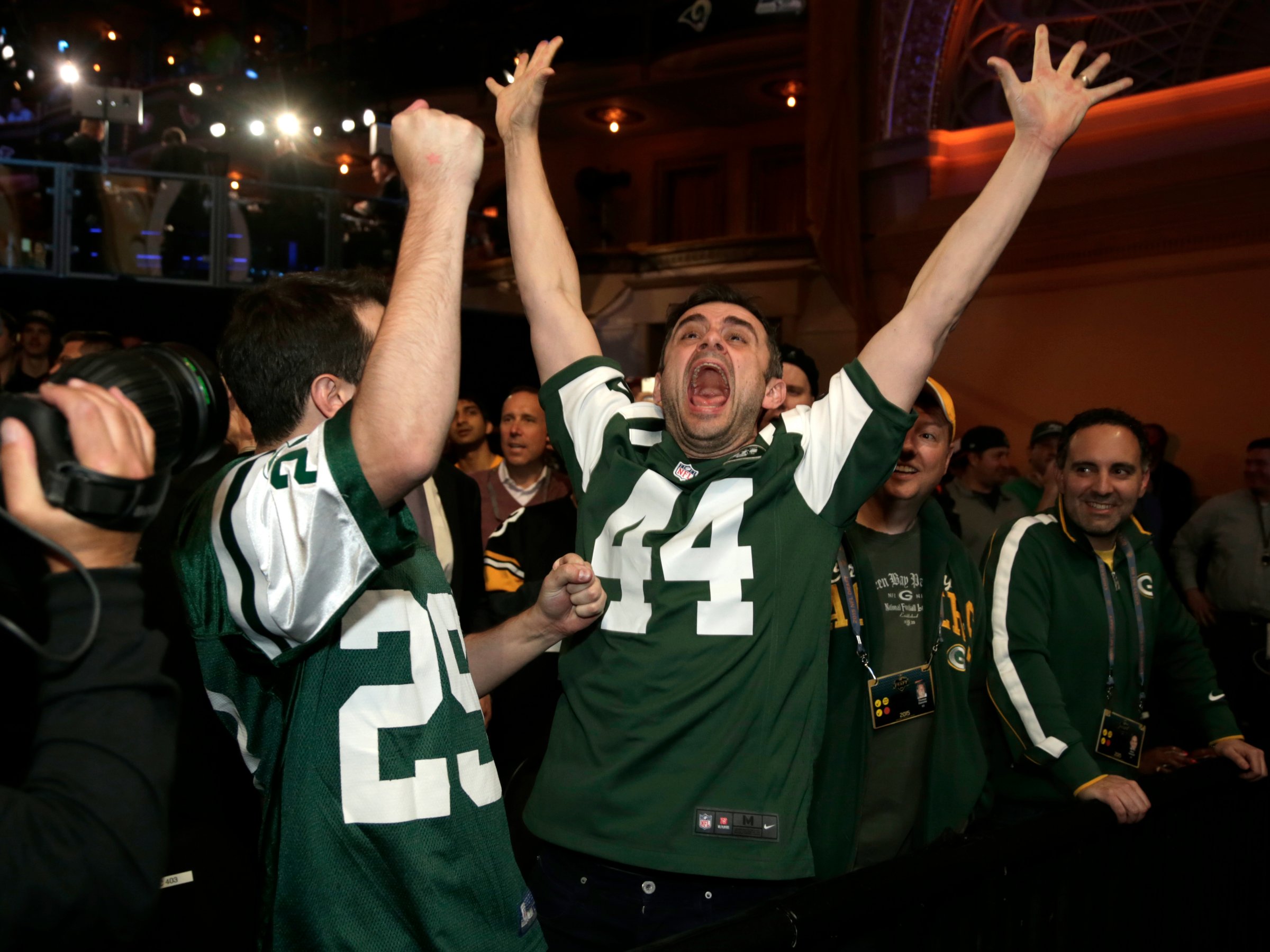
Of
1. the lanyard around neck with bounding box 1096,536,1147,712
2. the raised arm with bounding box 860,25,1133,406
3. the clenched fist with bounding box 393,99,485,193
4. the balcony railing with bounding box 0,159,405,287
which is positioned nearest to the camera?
the clenched fist with bounding box 393,99,485,193

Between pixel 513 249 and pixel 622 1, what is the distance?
10584 mm

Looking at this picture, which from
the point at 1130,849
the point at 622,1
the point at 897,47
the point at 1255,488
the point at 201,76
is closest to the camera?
the point at 1130,849

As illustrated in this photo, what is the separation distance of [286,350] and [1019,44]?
8.79 meters

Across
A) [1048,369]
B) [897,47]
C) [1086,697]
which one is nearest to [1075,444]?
[1086,697]

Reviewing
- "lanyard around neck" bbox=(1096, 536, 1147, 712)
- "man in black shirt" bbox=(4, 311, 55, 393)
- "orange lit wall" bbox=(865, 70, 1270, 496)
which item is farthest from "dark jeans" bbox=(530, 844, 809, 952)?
"orange lit wall" bbox=(865, 70, 1270, 496)

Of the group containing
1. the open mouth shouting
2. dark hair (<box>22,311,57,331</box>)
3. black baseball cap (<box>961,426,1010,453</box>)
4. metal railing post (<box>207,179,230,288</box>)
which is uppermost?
metal railing post (<box>207,179,230,288</box>)

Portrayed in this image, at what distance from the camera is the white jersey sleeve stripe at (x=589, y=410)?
2.18 meters

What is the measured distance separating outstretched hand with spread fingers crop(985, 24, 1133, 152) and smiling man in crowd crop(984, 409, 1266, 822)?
118cm

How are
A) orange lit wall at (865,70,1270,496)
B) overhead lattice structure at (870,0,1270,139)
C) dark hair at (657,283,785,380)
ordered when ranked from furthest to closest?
overhead lattice structure at (870,0,1270,139), orange lit wall at (865,70,1270,496), dark hair at (657,283,785,380)

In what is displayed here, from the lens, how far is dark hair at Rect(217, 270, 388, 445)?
145 cm

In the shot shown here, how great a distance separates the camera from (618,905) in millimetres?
1816

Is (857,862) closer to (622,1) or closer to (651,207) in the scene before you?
(622,1)

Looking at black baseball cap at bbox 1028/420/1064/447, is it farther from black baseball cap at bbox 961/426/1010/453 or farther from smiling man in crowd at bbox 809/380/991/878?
smiling man in crowd at bbox 809/380/991/878

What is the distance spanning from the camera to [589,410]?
2.21m
